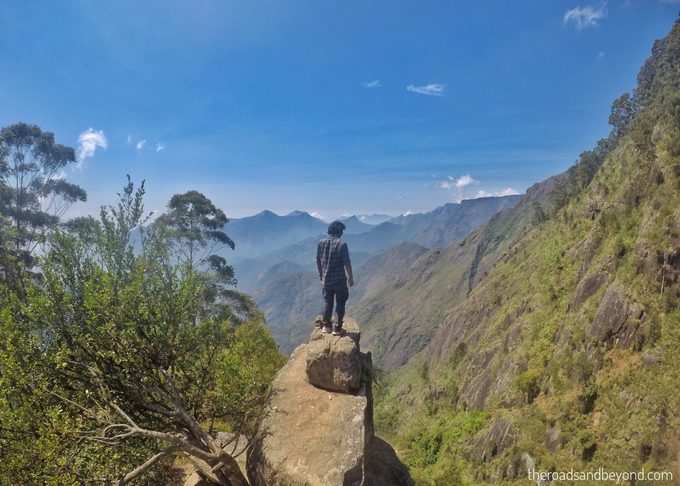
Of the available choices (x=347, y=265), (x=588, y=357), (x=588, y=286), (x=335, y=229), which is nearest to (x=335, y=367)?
(x=347, y=265)

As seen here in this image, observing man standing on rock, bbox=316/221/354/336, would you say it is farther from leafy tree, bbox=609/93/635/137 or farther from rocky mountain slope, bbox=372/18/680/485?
leafy tree, bbox=609/93/635/137

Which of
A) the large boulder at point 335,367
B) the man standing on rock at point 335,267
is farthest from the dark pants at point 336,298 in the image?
the large boulder at point 335,367

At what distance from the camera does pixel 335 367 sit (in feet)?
39.5

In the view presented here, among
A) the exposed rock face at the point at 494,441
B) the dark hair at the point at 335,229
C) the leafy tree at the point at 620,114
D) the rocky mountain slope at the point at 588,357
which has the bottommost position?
the exposed rock face at the point at 494,441

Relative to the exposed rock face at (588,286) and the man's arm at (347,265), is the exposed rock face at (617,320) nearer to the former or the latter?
the exposed rock face at (588,286)

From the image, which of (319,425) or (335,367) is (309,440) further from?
(335,367)

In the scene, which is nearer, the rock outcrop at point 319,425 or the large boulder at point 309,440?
the large boulder at point 309,440

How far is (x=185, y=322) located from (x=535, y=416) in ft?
102

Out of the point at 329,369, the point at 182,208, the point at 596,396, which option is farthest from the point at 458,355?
the point at 329,369

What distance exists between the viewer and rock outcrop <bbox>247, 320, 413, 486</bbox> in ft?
29.4

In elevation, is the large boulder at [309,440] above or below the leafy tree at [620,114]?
below

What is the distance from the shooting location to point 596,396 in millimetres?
26516

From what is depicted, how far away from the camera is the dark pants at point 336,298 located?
12836 mm

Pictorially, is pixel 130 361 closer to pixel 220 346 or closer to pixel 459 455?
pixel 220 346
